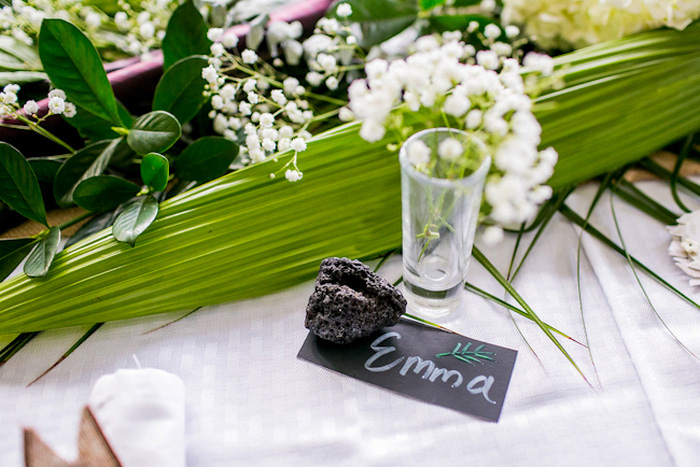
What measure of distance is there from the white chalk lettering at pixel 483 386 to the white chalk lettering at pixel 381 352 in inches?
3.4

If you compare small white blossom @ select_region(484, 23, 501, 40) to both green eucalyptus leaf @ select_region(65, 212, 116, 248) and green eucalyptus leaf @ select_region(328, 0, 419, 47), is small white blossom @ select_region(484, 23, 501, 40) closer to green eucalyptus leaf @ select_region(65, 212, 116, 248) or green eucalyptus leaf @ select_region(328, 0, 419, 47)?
green eucalyptus leaf @ select_region(328, 0, 419, 47)

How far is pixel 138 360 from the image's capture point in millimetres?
679

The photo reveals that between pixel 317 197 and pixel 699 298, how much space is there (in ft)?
1.72

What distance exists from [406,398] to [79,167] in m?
0.53

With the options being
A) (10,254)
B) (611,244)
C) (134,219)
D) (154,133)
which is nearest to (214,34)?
(154,133)

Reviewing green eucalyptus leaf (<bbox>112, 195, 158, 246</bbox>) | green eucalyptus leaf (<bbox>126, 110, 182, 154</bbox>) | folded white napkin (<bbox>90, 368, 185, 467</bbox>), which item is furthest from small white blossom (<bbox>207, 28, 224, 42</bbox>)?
folded white napkin (<bbox>90, 368, 185, 467</bbox>)

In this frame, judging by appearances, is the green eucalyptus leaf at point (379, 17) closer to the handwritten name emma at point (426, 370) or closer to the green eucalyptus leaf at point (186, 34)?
the green eucalyptus leaf at point (186, 34)

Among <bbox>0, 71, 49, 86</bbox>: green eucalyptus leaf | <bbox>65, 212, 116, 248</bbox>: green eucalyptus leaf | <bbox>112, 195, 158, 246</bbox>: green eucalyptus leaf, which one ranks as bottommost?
<bbox>65, 212, 116, 248</bbox>: green eucalyptus leaf

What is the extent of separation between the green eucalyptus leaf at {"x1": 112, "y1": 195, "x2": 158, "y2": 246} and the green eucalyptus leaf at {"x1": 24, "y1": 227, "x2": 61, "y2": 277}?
87mm

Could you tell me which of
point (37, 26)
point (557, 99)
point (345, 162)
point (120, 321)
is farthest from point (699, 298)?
point (37, 26)

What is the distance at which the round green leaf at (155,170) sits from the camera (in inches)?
26.1

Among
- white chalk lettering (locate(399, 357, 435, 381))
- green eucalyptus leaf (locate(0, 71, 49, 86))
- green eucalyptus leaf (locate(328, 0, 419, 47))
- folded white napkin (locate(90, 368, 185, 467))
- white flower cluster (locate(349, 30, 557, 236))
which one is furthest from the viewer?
green eucalyptus leaf (locate(328, 0, 419, 47))

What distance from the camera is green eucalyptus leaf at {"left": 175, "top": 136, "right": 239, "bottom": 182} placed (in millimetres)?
721

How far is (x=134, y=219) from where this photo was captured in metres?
0.66
